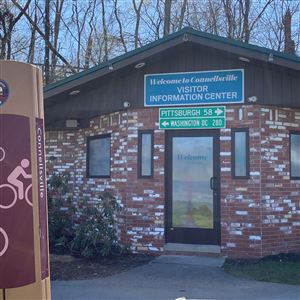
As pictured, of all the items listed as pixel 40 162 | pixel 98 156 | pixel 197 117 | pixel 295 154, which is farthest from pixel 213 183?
Result: pixel 40 162

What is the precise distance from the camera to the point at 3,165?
362 centimetres

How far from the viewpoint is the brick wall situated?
9.50 metres

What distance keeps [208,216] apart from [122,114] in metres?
2.66

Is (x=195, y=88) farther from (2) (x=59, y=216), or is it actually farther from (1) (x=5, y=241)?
(1) (x=5, y=241)

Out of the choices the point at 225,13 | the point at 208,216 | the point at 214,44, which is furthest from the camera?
the point at 225,13

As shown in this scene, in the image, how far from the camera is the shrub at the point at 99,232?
9570 millimetres

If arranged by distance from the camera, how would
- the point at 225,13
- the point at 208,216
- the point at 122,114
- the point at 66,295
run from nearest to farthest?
the point at 66,295 < the point at 208,216 < the point at 122,114 < the point at 225,13

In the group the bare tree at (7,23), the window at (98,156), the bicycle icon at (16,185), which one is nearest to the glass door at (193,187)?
the window at (98,156)

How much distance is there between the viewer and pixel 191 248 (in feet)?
31.9

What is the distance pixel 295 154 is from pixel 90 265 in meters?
4.44

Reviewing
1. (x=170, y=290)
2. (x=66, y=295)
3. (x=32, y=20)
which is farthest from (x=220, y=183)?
(x=32, y=20)

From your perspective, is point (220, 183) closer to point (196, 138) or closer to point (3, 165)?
point (196, 138)

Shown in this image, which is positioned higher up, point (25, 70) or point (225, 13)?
point (225, 13)

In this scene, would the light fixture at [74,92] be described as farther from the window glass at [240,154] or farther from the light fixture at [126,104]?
Answer: the window glass at [240,154]
